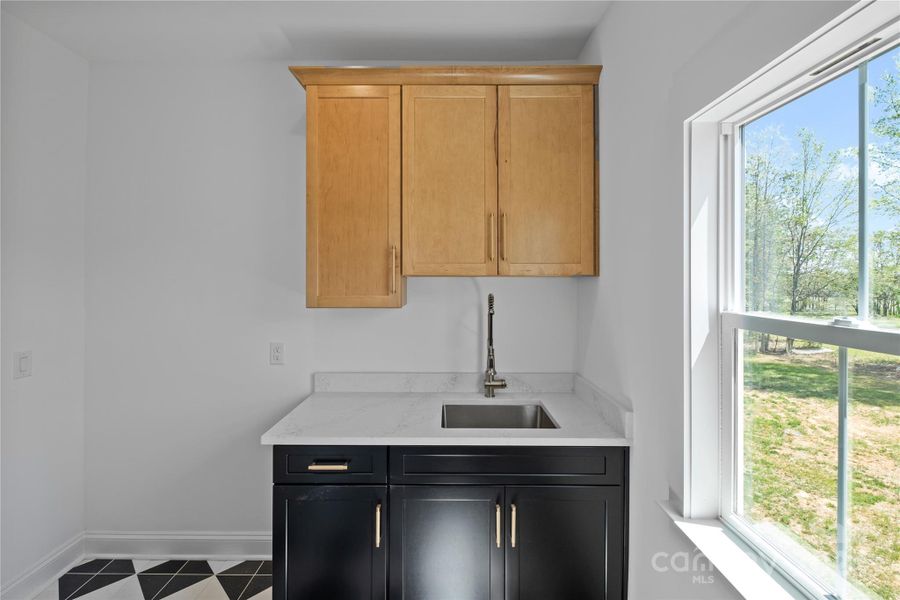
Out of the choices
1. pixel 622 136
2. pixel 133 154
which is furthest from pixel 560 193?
pixel 133 154

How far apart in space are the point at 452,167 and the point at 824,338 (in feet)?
4.88

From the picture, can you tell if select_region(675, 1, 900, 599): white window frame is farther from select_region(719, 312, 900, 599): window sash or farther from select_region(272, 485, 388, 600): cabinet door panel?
select_region(272, 485, 388, 600): cabinet door panel

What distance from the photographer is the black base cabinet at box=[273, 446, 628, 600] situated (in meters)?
1.75

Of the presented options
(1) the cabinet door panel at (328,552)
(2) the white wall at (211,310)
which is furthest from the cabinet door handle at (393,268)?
(1) the cabinet door panel at (328,552)

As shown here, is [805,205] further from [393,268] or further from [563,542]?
[393,268]

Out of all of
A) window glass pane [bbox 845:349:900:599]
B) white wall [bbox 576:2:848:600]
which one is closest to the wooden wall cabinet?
white wall [bbox 576:2:848:600]

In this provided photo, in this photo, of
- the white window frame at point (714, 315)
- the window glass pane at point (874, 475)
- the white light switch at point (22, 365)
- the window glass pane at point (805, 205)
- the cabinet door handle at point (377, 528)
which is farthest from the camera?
the white light switch at point (22, 365)

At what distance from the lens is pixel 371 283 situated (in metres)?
2.14

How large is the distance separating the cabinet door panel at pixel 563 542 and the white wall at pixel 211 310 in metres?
0.83

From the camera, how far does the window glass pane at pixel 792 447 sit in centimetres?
97

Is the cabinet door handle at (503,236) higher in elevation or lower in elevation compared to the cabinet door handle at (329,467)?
higher

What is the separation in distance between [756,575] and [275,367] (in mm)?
2078

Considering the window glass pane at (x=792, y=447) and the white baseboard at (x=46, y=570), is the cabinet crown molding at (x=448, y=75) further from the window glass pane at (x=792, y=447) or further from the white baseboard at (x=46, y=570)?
the white baseboard at (x=46, y=570)

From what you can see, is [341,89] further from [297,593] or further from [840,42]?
[297,593]
